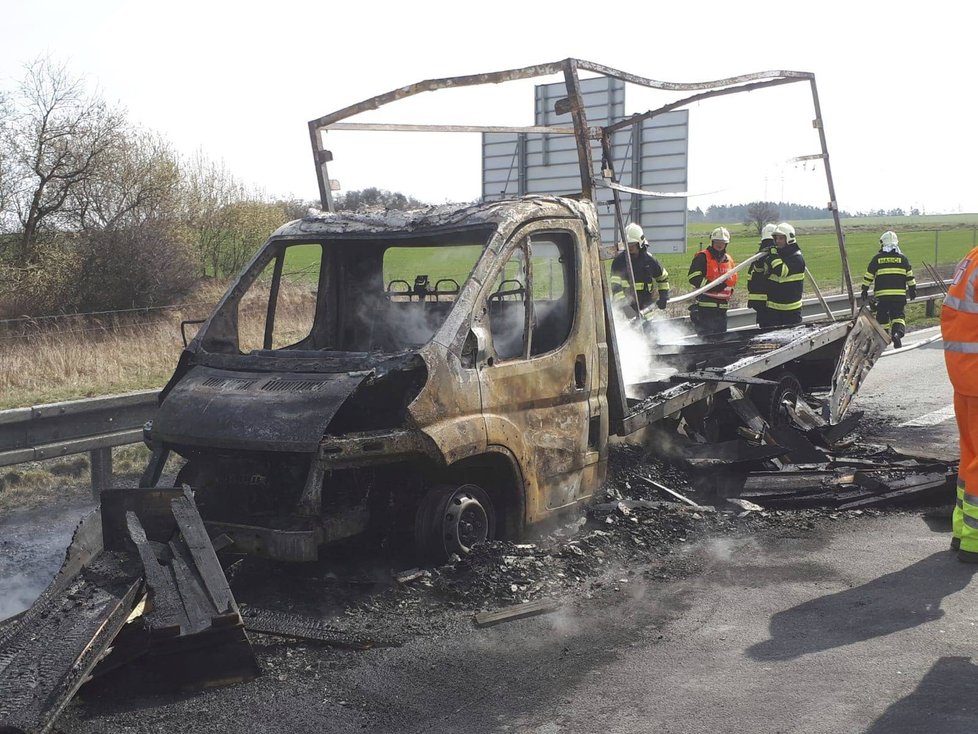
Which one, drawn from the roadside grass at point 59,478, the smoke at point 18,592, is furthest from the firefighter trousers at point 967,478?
the roadside grass at point 59,478

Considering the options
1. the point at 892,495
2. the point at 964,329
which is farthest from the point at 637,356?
the point at 964,329

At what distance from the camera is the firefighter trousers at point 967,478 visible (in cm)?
539

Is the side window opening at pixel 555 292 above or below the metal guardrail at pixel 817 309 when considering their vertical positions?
above

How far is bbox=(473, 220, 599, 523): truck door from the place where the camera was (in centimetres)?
534

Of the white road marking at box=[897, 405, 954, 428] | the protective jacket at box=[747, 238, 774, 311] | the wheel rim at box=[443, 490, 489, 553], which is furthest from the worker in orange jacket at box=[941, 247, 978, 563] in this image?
the protective jacket at box=[747, 238, 774, 311]

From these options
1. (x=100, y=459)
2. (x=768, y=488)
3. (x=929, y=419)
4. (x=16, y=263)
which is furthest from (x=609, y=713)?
(x=16, y=263)

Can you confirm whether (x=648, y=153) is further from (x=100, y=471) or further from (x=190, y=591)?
(x=190, y=591)

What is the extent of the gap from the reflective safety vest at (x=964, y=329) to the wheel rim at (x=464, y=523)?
2.73 m

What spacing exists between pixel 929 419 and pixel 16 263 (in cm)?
1606

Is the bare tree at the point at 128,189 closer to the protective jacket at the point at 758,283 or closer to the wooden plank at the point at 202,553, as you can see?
the protective jacket at the point at 758,283

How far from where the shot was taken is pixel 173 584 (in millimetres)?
4230

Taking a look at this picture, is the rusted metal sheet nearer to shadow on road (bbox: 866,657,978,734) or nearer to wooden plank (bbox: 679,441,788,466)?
wooden plank (bbox: 679,441,788,466)

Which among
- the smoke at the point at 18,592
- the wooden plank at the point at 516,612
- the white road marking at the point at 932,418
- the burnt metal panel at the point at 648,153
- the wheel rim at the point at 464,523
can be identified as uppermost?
the burnt metal panel at the point at 648,153

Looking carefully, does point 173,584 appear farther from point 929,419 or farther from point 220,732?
point 929,419
